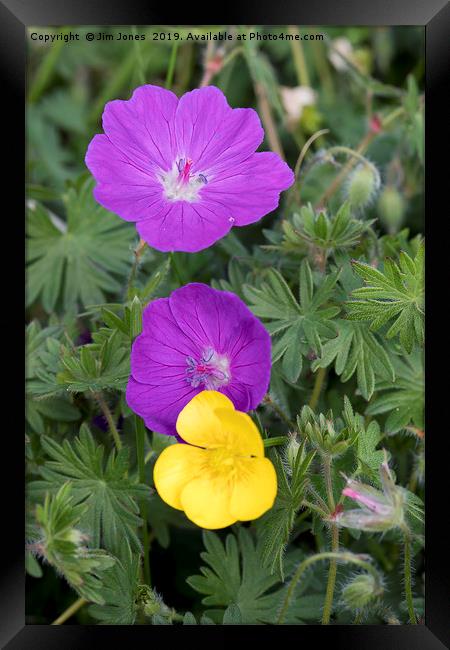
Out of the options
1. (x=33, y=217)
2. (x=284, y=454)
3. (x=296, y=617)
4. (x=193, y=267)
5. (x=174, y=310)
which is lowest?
(x=296, y=617)

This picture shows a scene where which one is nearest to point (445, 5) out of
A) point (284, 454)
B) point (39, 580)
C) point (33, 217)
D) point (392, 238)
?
point (392, 238)

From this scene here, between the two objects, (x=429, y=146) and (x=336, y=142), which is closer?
(x=429, y=146)

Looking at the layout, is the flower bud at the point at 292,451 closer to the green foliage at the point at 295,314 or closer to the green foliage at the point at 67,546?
the green foliage at the point at 295,314

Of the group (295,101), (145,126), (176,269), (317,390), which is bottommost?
(317,390)

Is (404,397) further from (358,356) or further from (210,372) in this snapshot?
(210,372)

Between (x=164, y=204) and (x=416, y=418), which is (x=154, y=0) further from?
(x=416, y=418)

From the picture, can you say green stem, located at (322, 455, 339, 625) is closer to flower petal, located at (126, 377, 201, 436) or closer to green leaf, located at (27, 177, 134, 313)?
flower petal, located at (126, 377, 201, 436)

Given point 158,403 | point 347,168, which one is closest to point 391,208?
point 347,168
